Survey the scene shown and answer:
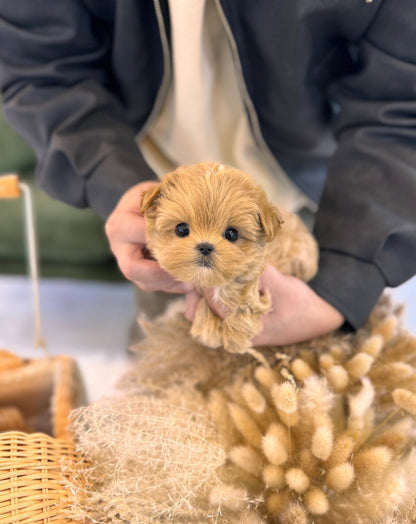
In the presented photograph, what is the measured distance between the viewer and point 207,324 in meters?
0.54

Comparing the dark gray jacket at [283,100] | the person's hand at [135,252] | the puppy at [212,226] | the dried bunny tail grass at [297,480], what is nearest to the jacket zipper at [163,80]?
the dark gray jacket at [283,100]

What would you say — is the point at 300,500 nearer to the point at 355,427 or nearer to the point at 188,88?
the point at 355,427

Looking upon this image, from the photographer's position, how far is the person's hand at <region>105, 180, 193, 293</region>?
1.82 feet

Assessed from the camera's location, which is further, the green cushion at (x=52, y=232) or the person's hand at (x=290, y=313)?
the green cushion at (x=52, y=232)

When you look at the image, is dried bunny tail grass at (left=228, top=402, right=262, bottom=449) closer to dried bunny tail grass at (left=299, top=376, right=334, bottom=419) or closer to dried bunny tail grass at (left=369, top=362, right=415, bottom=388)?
dried bunny tail grass at (left=299, top=376, right=334, bottom=419)

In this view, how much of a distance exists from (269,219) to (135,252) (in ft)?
0.65

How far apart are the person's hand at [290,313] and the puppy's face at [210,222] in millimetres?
120

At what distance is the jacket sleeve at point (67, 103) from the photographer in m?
0.75

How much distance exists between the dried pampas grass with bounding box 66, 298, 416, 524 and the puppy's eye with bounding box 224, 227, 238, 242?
197mm

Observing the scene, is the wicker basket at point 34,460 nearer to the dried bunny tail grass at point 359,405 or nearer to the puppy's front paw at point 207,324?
the puppy's front paw at point 207,324

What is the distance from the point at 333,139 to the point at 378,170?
20cm

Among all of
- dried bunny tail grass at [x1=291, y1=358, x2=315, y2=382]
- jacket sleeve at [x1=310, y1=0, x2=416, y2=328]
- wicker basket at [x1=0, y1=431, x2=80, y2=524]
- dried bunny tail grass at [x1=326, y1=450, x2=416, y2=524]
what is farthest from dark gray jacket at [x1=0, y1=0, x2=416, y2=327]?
wicker basket at [x1=0, y1=431, x2=80, y2=524]

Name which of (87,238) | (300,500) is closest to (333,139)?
(300,500)

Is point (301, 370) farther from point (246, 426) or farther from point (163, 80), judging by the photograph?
point (163, 80)
